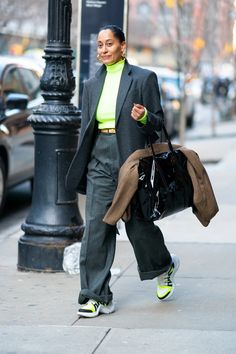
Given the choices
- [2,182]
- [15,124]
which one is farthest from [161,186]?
[15,124]

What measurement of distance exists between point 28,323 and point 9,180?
468 cm

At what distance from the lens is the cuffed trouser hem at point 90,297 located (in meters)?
5.96

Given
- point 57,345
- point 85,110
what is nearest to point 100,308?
point 57,345

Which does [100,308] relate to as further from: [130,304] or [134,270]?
[134,270]

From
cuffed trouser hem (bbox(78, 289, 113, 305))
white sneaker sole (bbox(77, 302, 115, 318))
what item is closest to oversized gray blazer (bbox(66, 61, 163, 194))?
cuffed trouser hem (bbox(78, 289, 113, 305))

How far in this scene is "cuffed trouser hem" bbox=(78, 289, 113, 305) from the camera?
5957 mm

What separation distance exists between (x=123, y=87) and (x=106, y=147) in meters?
0.40

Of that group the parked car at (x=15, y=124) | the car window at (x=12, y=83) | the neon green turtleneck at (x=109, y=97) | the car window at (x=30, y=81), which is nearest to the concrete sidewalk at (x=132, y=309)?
the neon green turtleneck at (x=109, y=97)

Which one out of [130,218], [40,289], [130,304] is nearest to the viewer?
[130,218]

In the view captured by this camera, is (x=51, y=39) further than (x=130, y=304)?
Yes

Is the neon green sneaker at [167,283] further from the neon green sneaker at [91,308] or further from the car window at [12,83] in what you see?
the car window at [12,83]

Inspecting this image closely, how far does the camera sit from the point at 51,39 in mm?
7371

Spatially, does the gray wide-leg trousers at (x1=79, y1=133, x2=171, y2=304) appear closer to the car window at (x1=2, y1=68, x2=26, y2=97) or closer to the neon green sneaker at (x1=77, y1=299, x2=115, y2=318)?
the neon green sneaker at (x1=77, y1=299, x2=115, y2=318)

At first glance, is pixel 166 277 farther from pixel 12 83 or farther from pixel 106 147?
Answer: pixel 12 83
